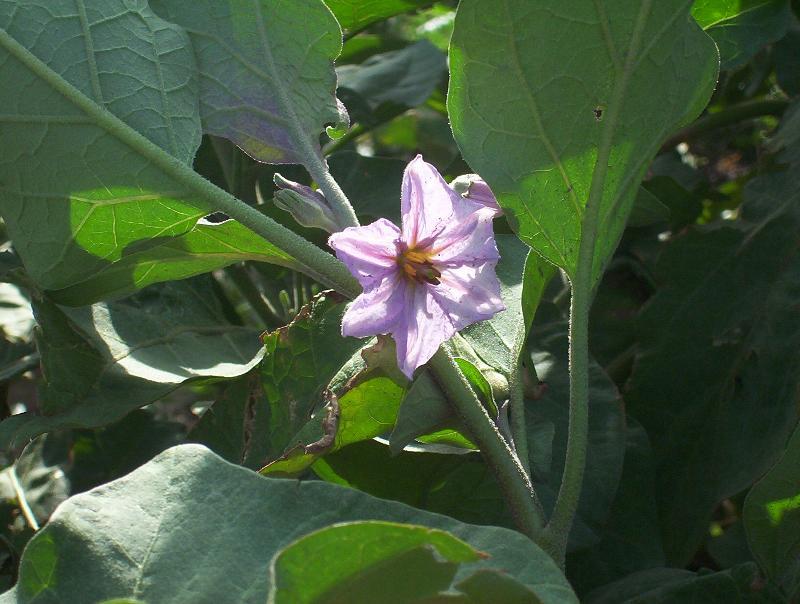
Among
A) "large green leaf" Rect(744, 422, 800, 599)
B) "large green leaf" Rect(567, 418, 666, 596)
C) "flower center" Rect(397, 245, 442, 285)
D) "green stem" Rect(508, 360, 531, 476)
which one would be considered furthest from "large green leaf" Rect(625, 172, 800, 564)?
"flower center" Rect(397, 245, 442, 285)

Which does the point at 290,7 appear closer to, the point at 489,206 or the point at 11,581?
the point at 489,206

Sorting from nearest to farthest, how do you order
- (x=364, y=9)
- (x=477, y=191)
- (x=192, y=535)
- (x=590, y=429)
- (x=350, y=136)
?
(x=192, y=535) → (x=477, y=191) → (x=590, y=429) → (x=364, y=9) → (x=350, y=136)

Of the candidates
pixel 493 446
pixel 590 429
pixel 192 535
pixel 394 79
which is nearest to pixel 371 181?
pixel 394 79

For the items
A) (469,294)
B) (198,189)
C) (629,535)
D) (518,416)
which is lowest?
(629,535)

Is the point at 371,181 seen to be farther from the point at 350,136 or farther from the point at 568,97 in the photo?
the point at 568,97

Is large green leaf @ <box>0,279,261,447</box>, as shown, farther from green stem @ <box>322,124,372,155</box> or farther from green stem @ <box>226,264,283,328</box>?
green stem @ <box>322,124,372,155</box>

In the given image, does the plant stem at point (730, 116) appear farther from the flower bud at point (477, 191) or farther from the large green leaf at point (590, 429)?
the flower bud at point (477, 191)
